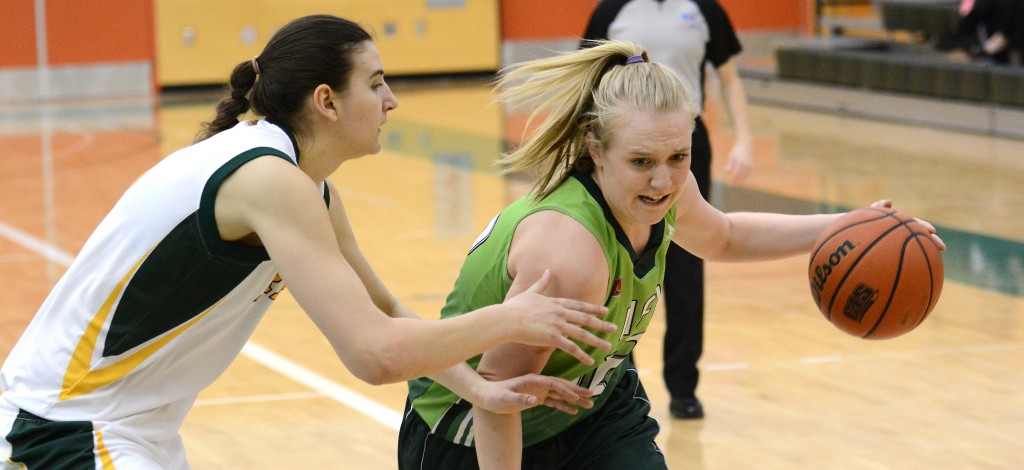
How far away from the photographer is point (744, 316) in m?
6.09

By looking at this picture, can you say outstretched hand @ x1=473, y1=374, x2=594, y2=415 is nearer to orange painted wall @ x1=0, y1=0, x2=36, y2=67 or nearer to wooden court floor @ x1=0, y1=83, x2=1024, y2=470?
wooden court floor @ x1=0, y1=83, x2=1024, y2=470

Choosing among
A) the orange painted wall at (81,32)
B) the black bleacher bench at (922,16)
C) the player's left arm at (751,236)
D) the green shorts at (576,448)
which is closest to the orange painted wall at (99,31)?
the orange painted wall at (81,32)

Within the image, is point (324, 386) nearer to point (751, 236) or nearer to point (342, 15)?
point (751, 236)

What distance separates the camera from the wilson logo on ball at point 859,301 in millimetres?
3070

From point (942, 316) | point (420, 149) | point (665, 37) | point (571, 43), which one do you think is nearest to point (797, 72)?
point (571, 43)

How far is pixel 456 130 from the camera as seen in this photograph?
12.9 metres

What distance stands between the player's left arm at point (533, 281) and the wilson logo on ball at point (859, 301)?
0.80 m

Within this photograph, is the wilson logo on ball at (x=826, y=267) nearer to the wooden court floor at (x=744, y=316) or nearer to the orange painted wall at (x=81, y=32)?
the wooden court floor at (x=744, y=316)

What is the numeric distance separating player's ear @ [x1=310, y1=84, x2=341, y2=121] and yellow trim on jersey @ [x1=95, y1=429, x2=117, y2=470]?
2.13 ft

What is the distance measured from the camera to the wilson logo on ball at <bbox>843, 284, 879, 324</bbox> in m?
3.07

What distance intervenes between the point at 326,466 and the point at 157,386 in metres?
1.92

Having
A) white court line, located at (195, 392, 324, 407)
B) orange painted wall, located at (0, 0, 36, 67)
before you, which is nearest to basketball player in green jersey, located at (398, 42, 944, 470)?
white court line, located at (195, 392, 324, 407)

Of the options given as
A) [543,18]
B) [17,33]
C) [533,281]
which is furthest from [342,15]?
[533,281]

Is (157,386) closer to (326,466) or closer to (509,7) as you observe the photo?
(326,466)
